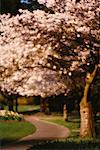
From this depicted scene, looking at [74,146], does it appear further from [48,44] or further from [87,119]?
[48,44]

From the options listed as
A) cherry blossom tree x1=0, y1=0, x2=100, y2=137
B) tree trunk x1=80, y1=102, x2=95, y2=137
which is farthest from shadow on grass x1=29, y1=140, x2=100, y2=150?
tree trunk x1=80, y1=102, x2=95, y2=137

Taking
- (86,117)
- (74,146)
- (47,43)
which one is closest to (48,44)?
(47,43)

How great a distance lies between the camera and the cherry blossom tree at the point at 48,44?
57.5 feet

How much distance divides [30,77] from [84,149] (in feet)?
12.2

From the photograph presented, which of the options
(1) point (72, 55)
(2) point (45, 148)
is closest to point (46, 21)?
(1) point (72, 55)

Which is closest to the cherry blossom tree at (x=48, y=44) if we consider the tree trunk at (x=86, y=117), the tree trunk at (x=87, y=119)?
the tree trunk at (x=86, y=117)

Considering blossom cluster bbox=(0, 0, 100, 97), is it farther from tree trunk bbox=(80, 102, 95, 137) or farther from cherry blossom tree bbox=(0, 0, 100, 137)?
tree trunk bbox=(80, 102, 95, 137)

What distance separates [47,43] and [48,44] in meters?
0.11

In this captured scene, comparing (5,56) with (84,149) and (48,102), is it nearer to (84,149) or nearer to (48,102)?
(84,149)

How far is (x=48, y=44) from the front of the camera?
17.9m

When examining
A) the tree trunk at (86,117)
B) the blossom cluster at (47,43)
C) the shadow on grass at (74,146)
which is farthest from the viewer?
the tree trunk at (86,117)

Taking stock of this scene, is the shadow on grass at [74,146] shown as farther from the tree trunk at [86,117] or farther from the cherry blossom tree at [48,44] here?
the tree trunk at [86,117]

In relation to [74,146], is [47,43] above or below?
above

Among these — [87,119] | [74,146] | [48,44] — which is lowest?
[74,146]
